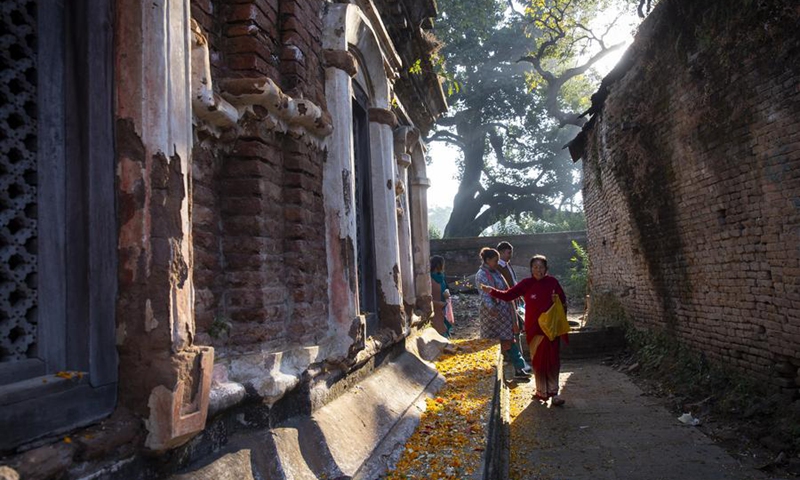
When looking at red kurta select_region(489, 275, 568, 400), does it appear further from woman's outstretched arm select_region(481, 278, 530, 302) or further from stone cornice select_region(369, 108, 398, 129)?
stone cornice select_region(369, 108, 398, 129)

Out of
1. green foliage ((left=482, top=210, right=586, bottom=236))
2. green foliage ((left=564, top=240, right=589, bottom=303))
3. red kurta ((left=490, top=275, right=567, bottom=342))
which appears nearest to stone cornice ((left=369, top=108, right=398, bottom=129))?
red kurta ((left=490, top=275, right=567, bottom=342))

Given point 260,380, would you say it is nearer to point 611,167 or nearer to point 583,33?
point 611,167

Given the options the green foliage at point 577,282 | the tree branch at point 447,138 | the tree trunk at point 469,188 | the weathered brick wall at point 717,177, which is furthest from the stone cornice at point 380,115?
the tree branch at point 447,138

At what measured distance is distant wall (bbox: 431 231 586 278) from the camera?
68.6 ft

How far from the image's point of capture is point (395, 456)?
3.36 meters

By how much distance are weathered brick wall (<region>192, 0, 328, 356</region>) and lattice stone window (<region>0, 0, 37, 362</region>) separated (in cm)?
87

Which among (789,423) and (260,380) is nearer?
(260,380)

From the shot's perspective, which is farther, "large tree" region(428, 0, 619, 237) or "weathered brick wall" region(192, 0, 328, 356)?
"large tree" region(428, 0, 619, 237)

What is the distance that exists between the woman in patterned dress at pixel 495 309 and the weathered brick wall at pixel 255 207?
13.9ft

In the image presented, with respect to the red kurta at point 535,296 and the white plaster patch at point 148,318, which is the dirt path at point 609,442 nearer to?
the red kurta at point 535,296

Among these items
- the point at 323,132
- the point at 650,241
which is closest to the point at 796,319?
the point at 650,241

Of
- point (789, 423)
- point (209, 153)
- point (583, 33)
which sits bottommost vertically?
point (789, 423)

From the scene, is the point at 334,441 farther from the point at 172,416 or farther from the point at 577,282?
the point at 577,282

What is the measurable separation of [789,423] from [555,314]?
2315 mm
